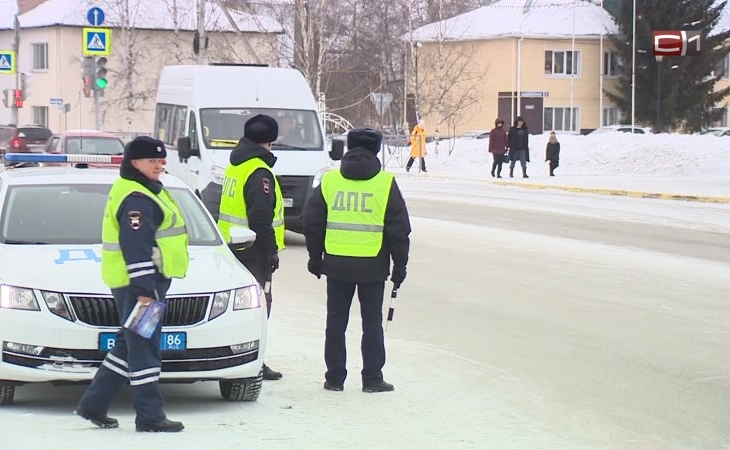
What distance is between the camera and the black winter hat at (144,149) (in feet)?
22.2

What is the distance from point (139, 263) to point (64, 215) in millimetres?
2415

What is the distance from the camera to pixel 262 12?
62.7 m

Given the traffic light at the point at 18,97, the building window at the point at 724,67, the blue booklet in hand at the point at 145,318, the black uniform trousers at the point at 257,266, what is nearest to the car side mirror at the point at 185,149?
the black uniform trousers at the point at 257,266

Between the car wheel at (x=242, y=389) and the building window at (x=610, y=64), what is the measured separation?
65.5m

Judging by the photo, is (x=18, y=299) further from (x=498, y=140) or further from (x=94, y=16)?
(x=498, y=140)

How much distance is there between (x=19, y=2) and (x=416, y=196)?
4991 centimetres

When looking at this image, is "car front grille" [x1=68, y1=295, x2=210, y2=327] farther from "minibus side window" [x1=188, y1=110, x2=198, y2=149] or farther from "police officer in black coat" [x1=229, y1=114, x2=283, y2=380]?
"minibus side window" [x1=188, y1=110, x2=198, y2=149]

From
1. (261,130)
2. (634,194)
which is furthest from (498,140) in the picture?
(261,130)

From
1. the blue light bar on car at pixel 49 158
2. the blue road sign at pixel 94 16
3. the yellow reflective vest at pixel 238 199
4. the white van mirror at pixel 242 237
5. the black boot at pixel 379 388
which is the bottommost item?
the black boot at pixel 379 388

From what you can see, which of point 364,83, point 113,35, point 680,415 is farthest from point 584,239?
point 364,83

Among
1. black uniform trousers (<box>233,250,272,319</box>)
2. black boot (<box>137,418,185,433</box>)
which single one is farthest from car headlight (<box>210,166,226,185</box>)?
black boot (<box>137,418,185,433</box>)

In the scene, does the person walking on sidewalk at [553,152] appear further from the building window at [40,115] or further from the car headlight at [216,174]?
the building window at [40,115]

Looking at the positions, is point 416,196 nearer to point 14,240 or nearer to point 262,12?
point 14,240

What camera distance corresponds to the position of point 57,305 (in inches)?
291
